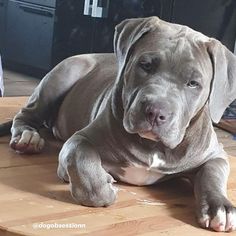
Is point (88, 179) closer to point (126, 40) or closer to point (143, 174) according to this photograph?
point (143, 174)

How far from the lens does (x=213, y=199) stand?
3.99 feet

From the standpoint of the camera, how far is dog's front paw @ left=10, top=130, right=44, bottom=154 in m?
1.51

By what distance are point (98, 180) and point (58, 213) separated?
100 mm

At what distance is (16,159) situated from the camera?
1.46 m

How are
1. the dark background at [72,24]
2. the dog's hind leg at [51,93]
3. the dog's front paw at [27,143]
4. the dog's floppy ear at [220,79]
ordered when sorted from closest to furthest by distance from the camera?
the dog's floppy ear at [220,79] → the dog's front paw at [27,143] → the dog's hind leg at [51,93] → the dark background at [72,24]

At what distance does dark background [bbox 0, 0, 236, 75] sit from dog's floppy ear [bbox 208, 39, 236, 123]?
95.2 inches

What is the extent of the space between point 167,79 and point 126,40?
0.17 m

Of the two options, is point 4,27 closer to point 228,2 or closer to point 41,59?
point 41,59

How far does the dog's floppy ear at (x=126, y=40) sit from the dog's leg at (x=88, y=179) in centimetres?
13

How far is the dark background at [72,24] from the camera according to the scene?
375 cm

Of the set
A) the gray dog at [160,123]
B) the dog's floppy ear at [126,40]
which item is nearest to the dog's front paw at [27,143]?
the gray dog at [160,123]

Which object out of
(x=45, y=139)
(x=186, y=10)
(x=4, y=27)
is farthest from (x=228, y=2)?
(x=45, y=139)

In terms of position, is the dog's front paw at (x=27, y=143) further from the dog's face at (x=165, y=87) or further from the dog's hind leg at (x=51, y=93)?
the dog's face at (x=165, y=87)

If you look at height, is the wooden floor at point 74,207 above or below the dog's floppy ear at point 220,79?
below
